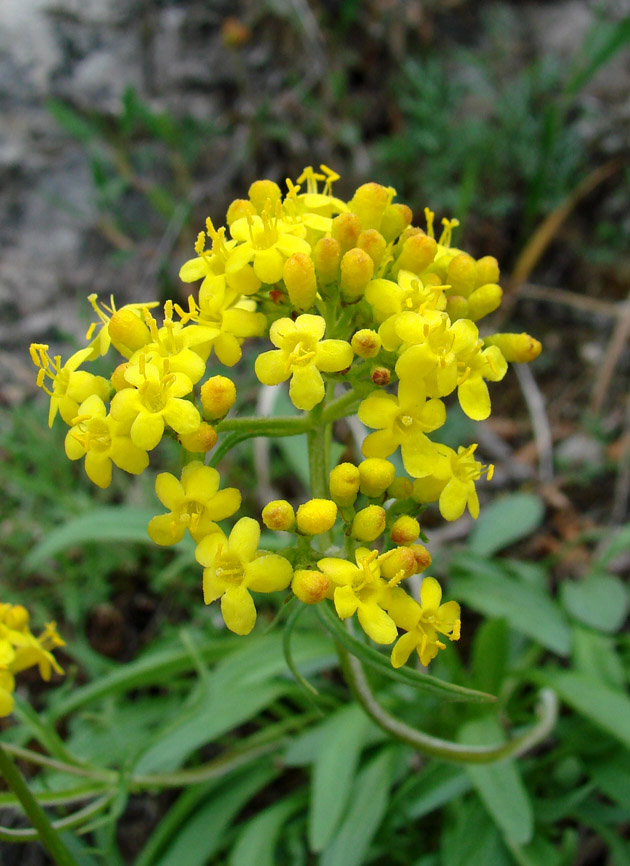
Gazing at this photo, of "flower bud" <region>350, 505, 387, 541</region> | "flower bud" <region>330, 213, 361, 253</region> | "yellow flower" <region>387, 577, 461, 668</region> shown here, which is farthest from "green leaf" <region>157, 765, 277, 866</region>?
"flower bud" <region>330, 213, 361, 253</region>

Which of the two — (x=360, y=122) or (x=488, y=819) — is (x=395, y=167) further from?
(x=488, y=819)

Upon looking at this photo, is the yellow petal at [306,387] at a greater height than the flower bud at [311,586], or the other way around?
the yellow petal at [306,387]

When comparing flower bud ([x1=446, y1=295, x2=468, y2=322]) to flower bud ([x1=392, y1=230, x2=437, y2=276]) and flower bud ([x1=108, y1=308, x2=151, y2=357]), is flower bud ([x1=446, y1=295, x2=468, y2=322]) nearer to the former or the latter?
flower bud ([x1=392, y1=230, x2=437, y2=276])

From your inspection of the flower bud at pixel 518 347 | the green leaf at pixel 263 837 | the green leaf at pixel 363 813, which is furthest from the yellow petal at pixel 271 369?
the green leaf at pixel 263 837

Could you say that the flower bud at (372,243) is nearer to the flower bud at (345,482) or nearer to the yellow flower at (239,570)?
the flower bud at (345,482)

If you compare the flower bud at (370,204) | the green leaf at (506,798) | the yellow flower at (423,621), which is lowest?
the green leaf at (506,798)

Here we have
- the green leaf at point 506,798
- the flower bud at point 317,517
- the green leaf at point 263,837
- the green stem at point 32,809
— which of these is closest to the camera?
the flower bud at point 317,517
